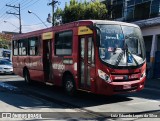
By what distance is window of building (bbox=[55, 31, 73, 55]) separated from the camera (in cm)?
1362

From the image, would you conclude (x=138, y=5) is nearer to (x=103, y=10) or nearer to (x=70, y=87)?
(x=103, y=10)

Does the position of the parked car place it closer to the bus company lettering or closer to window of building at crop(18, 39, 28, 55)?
window of building at crop(18, 39, 28, 55)

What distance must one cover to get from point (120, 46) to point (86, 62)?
1.36 meters

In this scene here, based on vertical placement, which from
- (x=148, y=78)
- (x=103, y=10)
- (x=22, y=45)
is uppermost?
(x=103, y=10)

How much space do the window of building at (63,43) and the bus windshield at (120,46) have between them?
209 centimetres

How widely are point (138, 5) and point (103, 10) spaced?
4.27 m

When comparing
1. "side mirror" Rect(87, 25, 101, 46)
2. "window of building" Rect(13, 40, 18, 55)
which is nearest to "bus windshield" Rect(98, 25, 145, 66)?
"side mirror" Rect(87, 25, 101, 46)

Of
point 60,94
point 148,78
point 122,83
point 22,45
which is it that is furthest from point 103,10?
point 122,83

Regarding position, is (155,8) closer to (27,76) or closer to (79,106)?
(27,76)

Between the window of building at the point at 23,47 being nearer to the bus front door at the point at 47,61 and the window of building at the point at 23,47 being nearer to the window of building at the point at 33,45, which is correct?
the window of building at the point at 33,45

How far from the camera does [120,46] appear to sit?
12008 millimetres

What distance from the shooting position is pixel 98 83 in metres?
11.6

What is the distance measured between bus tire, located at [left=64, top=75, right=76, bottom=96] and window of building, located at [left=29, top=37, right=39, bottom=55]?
12.0 feet

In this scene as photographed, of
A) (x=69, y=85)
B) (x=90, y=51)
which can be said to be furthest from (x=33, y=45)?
(x=90, y=51)
